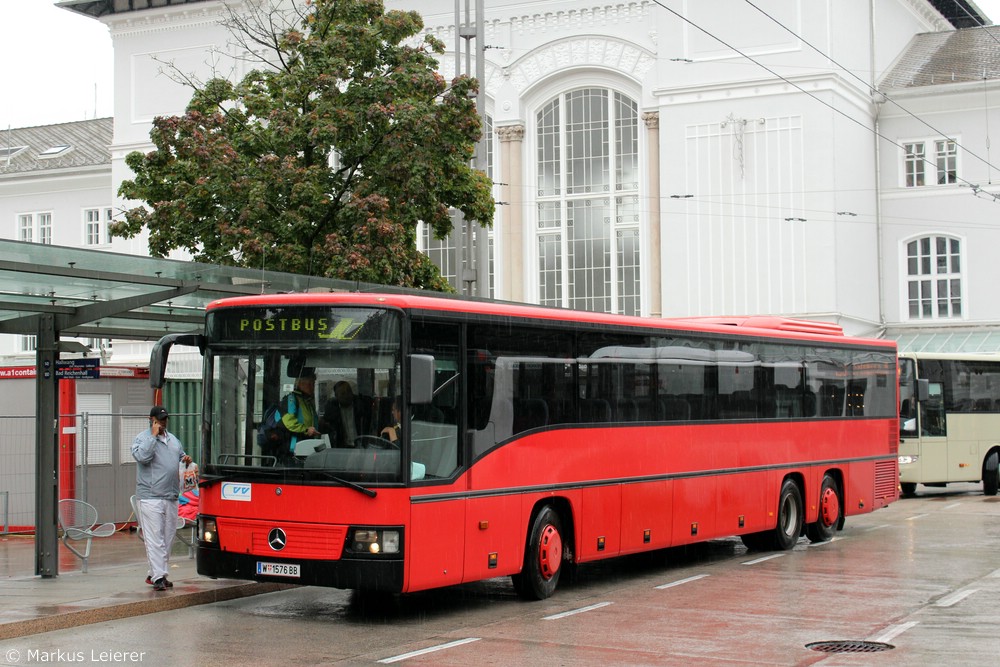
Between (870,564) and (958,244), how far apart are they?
31.0 meters

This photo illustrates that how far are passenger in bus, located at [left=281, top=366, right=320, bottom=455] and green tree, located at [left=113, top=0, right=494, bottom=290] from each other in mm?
10785

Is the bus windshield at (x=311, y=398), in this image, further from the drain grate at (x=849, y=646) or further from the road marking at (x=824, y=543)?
the road marking at (x=824, y=543)

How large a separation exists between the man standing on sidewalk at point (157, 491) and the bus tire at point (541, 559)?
3565mm

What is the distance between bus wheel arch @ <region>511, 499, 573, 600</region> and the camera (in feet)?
44.6

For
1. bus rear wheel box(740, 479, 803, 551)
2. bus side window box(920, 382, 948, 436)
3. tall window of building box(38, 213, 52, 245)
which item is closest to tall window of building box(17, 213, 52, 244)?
tall window of building box(38, 213, 52, 245)

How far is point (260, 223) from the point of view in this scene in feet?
78.5

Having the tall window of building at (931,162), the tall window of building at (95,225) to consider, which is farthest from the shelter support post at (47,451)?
Result: the tall window of building at (95,225)

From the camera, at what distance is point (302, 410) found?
12031 millimetres

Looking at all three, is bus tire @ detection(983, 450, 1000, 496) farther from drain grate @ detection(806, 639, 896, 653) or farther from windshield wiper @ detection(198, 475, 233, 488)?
windshield wiper @ detection(198, 475, 233, 488)

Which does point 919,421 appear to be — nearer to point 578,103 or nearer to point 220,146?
point 220,146

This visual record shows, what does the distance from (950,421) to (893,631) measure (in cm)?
1929

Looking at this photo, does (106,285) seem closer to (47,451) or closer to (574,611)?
(47,451)

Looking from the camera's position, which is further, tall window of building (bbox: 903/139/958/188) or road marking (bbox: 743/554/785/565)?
tall window of building (bbox: 903/139/958/188)

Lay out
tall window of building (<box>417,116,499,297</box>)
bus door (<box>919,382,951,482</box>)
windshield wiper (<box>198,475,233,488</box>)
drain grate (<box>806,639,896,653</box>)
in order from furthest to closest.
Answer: tall window of building (<box>417,116,499,297</box>) < bus door (<box>919,382,951,482</box>) < windshield wiper (<box>198,475,233,488</box>) < drain grate (<box>806,639,896,653</box>)
